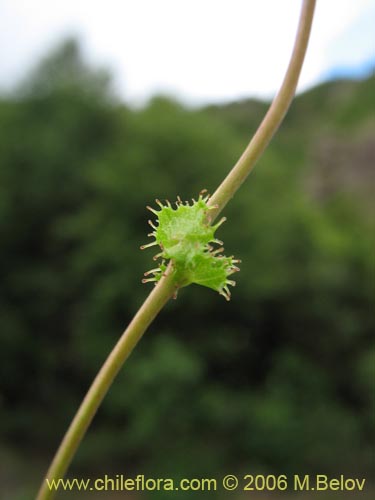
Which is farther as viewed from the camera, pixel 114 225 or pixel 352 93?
pixel 352 93

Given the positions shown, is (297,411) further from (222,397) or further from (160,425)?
(160,425)

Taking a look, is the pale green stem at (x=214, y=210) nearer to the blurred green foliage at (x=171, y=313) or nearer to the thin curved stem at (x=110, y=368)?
the thin curved stem at (x=110, y=368)

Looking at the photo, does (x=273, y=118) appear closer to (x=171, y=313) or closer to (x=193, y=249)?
(x=193, y=249)

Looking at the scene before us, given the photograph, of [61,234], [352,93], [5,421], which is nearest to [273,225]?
[61,234]

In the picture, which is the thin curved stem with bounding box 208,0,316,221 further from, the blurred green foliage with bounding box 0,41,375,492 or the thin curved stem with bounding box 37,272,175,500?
the blurred green foliage with bounding box 0,41,375,492

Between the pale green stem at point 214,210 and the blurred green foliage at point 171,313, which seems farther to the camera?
the blurred green foliage at point 171,313

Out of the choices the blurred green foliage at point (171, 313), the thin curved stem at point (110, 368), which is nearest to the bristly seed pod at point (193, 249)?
the thin curved stem at point (110, 368)
